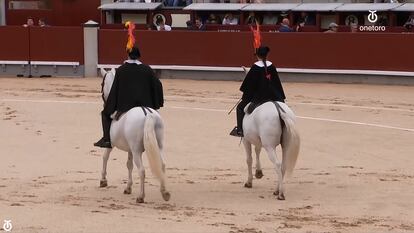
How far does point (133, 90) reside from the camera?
9148mm

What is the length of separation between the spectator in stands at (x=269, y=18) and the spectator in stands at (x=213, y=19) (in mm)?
1447

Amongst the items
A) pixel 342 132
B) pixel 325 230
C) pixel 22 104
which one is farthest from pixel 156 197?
pixel 22 104

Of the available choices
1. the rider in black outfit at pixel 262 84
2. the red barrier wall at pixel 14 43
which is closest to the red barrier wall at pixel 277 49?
the red barrier wall at pixel 14 43

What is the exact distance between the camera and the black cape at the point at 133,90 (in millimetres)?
9141

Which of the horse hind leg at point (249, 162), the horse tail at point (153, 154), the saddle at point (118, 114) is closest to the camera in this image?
the horse tail at point (153, 154)

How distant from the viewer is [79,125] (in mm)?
15336

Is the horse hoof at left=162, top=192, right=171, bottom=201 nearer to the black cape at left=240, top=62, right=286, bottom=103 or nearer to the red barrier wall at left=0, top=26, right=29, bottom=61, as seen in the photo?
the black cape at left=240, top=62, right=286, bottom=103

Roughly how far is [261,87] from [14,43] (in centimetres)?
1684

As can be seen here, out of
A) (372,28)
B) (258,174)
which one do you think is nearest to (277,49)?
(372,28)

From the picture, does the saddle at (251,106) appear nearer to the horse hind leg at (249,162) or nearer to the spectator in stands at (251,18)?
the horse hind leg at (249,162)

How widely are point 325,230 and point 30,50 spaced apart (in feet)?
60.5

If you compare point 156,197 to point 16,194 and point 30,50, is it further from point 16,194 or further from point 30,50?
point 30,50

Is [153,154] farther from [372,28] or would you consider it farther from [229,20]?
[229,20]

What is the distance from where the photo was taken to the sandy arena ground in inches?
324
